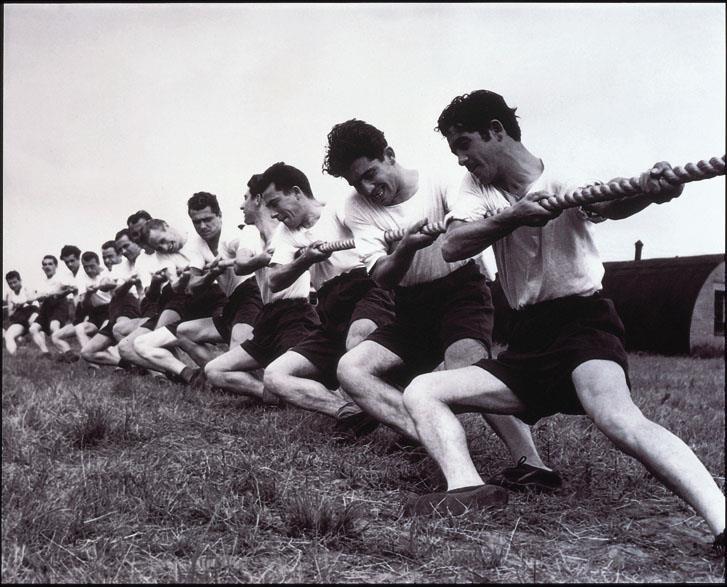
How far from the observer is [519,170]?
339 cm

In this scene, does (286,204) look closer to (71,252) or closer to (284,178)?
(284,178)

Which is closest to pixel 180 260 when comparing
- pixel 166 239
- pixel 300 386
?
pixel 166 239

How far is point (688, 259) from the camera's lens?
1838 cm

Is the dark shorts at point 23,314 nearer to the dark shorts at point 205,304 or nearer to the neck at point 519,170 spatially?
the dark shorts at point 205,304

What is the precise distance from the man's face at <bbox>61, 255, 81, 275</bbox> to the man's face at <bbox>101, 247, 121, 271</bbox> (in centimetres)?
151

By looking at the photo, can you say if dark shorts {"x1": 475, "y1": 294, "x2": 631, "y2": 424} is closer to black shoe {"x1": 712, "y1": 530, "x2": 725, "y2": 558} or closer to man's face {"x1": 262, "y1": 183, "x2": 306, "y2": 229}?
black shoe {"x1": 712, "y1": 530, "x2": 725, "y2": 558}

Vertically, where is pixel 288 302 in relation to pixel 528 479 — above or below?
above

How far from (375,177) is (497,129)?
115 centimetres

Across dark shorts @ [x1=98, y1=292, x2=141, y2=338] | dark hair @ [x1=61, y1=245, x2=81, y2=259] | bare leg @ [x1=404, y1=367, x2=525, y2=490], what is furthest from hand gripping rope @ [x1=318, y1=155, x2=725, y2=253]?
dark hair @ [x1=61, y1=245, x2=81, y2=259]

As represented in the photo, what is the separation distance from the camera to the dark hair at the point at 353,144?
171 inches

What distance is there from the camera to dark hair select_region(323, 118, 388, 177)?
435 centimetres

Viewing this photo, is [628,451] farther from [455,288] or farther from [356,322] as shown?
[356,322]

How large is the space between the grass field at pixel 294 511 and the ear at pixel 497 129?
5.08 ft

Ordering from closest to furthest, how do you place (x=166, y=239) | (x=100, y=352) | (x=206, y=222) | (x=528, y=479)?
1. (x=528, y=479)
2. (x=206, y=222)
3. (x=166, y=239)
4. (x=100, y=352)
